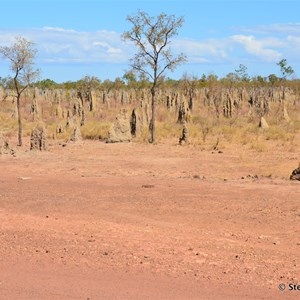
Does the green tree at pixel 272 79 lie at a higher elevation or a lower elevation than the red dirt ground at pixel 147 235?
higher

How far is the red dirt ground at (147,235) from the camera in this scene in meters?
5.36

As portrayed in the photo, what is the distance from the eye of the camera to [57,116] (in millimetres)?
35500

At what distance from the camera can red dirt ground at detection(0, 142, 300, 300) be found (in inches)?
211

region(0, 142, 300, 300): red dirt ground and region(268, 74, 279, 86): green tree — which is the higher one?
region(268, 74, 279, 86): green tree

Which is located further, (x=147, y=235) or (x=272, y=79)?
(x=272, y=79)

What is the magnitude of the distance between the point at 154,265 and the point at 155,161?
36.6 feet

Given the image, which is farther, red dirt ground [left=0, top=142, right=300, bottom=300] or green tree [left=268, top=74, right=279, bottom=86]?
green tree [left=268, top=74, right=279, bottom=86]

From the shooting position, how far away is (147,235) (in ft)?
23.9

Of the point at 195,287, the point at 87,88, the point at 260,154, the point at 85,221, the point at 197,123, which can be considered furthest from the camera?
the point at 87,88

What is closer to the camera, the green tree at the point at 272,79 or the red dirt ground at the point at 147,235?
the red dirt ground at the point at 147,235

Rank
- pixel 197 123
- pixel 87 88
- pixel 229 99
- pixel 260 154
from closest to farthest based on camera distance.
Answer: pixel 260 154 < pixel 197 123 < pixel 229 99 < pixel 87 88

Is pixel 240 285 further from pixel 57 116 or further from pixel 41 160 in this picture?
pixel 57 116

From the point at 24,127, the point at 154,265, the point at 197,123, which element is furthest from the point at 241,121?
the point at 154,265

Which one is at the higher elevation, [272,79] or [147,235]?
[272,79]
